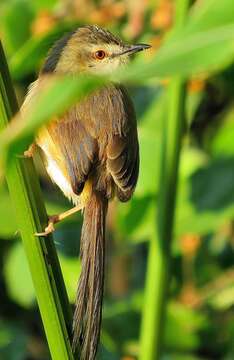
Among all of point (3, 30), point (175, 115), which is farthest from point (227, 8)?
point (3, 30)

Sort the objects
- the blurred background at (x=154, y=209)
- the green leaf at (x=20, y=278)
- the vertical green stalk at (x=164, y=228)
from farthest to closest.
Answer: the green leaf at (x=20, y=278) < the blurred background at (x=154, y=209) < the vertical green stalk at (x=164, y=228)

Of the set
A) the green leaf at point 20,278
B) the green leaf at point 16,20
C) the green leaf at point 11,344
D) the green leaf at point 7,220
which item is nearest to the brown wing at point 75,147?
the green leaf at point 7,220

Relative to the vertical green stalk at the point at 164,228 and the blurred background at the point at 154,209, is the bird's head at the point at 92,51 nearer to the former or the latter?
the blurred background at the point at 154,209

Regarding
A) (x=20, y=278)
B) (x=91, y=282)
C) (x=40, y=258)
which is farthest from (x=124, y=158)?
(x=20, y=278)

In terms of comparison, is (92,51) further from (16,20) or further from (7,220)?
(16,20)

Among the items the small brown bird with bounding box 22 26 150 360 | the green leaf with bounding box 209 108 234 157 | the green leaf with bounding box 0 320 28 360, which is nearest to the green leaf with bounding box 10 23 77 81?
the small brown bird with bounding box 22 26 150 360

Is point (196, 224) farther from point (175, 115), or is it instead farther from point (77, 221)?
point (175, 115)

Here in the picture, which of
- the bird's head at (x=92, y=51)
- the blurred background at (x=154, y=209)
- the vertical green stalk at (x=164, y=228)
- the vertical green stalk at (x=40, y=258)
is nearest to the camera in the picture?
the vertical green stalk at (x=40, y=258)
